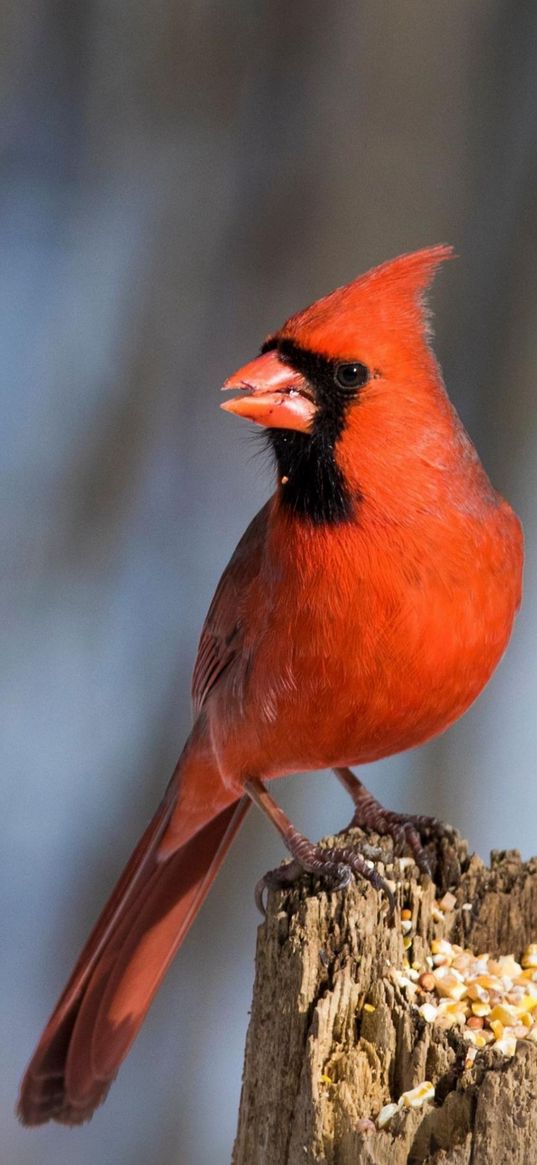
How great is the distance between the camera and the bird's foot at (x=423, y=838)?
177cm

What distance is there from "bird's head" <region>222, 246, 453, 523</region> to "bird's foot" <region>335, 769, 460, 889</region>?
19.1 inches

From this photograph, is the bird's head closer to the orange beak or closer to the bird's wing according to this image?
the orange beak

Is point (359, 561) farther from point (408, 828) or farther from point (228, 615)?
point (408, 828)

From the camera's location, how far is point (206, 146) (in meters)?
2.43

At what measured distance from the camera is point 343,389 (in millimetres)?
1550

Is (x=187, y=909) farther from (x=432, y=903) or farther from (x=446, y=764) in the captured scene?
(x=446, y=764)

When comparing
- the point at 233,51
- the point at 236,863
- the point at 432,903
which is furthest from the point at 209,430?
the point at 432,903

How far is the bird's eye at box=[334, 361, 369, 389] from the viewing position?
1.55m

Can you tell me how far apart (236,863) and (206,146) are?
138cm

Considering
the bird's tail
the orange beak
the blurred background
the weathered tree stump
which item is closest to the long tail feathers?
the bird's tail

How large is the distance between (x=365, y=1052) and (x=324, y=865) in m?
0.30

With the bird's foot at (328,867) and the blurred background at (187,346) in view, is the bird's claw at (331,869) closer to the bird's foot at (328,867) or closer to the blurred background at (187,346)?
the bird's foot at (328,867)

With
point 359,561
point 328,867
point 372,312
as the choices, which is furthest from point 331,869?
point 372,312

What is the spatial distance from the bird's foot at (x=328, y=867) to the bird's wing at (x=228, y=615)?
279mm
